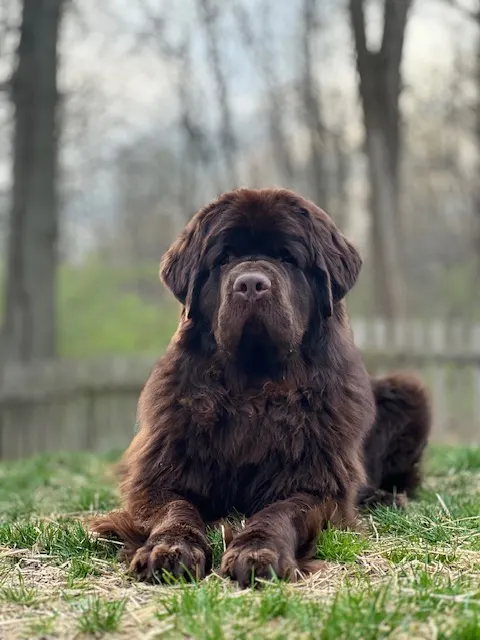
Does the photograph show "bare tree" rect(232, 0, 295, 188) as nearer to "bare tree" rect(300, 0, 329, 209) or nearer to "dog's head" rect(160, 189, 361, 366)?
"bare tree" rect(300, 0, 329, 209)

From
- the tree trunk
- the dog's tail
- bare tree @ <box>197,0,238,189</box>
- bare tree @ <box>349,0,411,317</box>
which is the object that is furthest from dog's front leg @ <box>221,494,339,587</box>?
bare tree @ <box>197,0,238,189</box>

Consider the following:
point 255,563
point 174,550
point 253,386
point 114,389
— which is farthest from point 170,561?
point 114,389

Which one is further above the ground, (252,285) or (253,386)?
(252,285)

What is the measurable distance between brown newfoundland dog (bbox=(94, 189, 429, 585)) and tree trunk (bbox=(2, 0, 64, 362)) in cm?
737

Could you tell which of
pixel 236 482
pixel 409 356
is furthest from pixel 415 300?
pixel 236 482

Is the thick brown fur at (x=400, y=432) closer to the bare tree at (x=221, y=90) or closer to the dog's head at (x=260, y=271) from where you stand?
the dog's head at (x=260, y=271)

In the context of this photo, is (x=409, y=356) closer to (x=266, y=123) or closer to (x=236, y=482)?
(x=236, y=482)

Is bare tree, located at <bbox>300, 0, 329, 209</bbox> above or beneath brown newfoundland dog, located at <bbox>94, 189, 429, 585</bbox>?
above

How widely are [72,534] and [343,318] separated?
5.59 ft

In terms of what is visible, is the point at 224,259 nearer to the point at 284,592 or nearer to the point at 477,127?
the point at 284,592

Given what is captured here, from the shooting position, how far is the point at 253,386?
11.3ft

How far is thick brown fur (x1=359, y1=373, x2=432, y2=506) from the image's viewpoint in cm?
457

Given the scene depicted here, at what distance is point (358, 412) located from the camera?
3.56 metres

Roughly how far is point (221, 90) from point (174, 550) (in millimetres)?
12469
